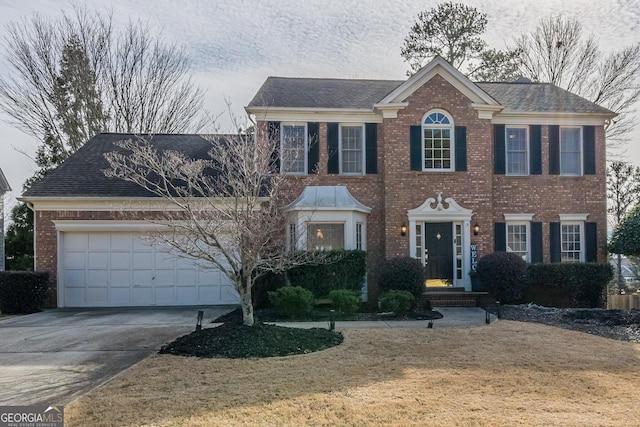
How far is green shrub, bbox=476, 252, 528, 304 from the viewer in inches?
537

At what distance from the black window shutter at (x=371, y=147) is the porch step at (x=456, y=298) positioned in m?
4.37

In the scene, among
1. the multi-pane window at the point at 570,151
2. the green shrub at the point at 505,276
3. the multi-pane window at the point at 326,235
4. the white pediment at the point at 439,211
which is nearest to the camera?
the green shrub at the point at 505,276

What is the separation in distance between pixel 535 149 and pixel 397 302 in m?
8.12

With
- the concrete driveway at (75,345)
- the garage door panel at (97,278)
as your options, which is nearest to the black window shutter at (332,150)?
the concrete driveway at (75,345)

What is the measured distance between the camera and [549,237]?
1588 centimetres

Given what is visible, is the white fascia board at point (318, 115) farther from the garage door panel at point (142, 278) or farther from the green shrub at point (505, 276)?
the garage door panel at point (142, 278)

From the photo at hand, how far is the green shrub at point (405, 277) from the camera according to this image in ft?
43.4

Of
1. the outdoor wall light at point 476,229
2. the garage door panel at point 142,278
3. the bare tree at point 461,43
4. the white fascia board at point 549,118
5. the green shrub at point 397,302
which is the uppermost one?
the bare tree at point 461,43

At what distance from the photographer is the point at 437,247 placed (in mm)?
15328

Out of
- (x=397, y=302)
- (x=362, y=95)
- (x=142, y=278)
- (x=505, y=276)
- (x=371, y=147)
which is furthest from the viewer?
(x=362, y=95)

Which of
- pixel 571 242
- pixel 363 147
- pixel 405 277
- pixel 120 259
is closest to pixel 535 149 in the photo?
pixel 571 242

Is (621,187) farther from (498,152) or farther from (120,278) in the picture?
(120,278)

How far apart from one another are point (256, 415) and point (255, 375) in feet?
5.12

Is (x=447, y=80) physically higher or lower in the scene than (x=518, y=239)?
higher
